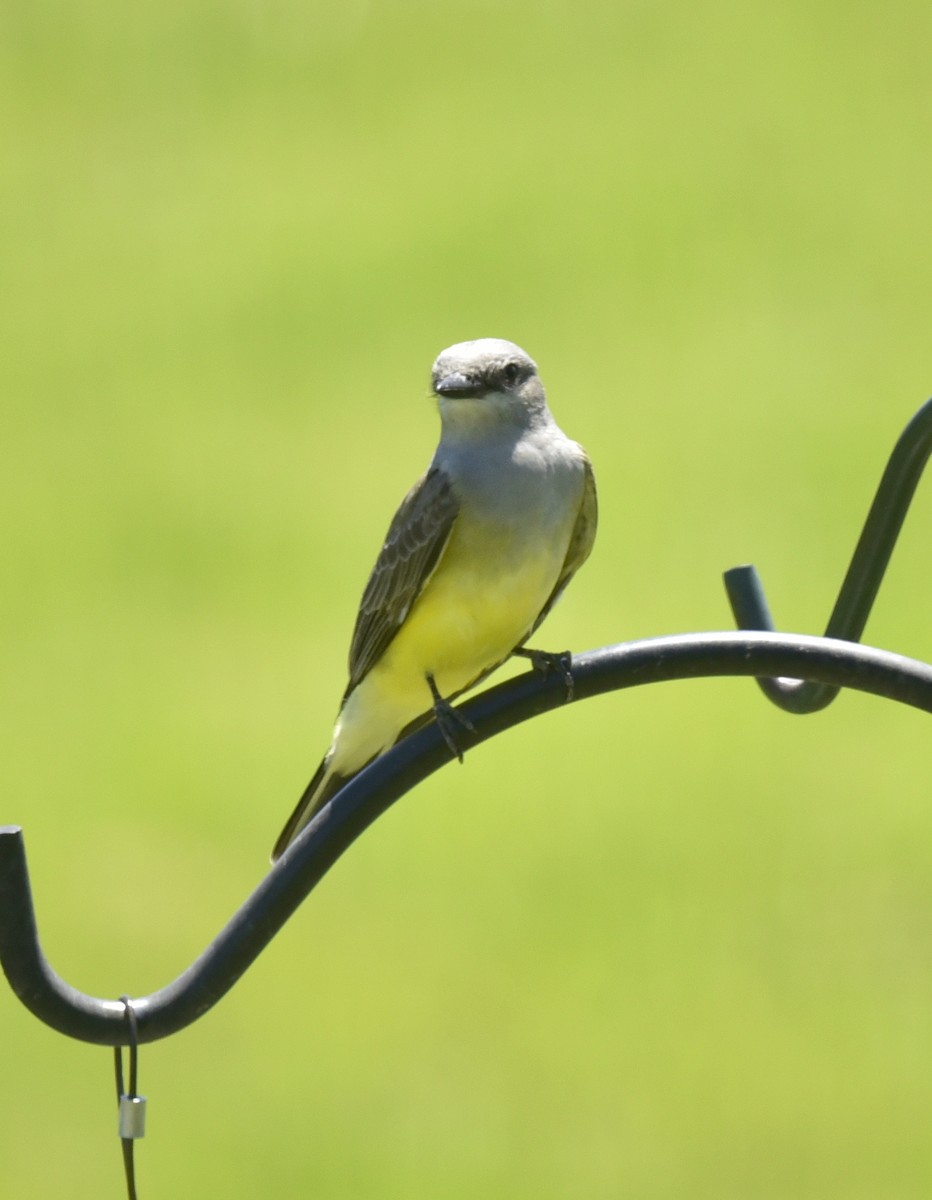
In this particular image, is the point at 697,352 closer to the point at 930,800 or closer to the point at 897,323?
the point at 897,323

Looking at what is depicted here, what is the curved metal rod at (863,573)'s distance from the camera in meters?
3.41

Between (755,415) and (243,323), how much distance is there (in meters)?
2.98

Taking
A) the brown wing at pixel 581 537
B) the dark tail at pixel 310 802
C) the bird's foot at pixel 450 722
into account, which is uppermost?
the brown wing at pixel 581 537

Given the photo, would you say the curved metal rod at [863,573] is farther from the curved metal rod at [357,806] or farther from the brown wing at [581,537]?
the brown wing at [581,537]

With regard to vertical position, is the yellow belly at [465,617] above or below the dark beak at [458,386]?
below

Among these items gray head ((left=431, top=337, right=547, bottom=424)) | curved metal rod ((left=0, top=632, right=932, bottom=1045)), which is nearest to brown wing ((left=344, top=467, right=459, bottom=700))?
gray head ((left=431, top=337, right=547, bottom=424))

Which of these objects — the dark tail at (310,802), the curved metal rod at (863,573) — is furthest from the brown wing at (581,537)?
the curved metal rod at (863,573)

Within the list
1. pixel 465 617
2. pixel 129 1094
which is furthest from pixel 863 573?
pixel 129 1094

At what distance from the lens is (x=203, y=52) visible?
13250 mm

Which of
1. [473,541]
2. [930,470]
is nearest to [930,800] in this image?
[930,470]

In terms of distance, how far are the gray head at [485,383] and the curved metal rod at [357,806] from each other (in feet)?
3.70

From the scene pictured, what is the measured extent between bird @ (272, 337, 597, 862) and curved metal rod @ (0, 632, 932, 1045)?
A: 838mm

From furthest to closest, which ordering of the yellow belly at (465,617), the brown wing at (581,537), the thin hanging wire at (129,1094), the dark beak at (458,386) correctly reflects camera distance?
1. the brown wing at (581,537)
2. the dark beak at (458,386)
3. the yellow belly at (465,617)
4. the thin hanging wire at (129,1094)

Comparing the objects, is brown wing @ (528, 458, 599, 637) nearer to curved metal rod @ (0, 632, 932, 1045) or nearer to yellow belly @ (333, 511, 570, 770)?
yellow belly @ (333, 511, 570, 770)
